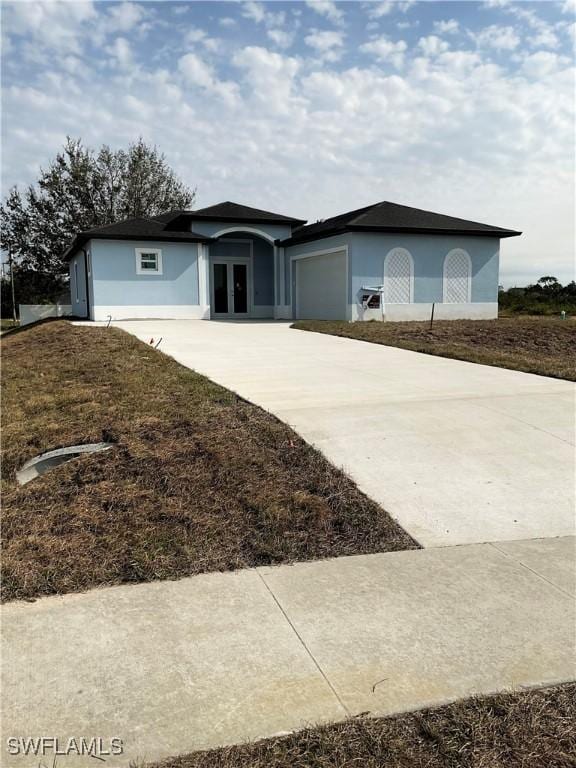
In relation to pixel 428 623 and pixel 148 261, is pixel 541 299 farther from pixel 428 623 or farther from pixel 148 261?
pixel 428 623

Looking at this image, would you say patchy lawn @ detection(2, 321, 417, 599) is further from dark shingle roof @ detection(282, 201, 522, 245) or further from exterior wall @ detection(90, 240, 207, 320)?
exterior wall @ detection(90, 240, 207, 320)

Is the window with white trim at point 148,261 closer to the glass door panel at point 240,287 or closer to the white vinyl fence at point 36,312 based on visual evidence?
the glass door panel at point 240,287

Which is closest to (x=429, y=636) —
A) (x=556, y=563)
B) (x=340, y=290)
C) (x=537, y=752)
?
(x=537, y=752)

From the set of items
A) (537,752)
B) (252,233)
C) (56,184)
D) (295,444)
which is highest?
(56,184)

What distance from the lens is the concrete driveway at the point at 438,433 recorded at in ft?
15.4

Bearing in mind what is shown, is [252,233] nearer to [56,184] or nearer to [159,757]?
[56,184]

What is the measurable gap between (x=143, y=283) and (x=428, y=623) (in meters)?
21.2

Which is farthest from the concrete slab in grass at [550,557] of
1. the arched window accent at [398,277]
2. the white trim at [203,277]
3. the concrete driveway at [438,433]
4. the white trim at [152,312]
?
the white trim at [203,277]

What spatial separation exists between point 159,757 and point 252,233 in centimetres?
2373

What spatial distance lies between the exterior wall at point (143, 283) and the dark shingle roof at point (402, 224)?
4.22 meters

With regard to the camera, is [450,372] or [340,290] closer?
[450,372]

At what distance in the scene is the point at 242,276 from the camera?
1017 inches

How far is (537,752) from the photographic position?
2.29 metres

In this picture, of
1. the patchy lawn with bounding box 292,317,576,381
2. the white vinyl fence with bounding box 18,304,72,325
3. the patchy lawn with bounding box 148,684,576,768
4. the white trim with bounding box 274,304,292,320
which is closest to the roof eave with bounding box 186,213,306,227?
the white trim with bounding box 274,304,292,320
